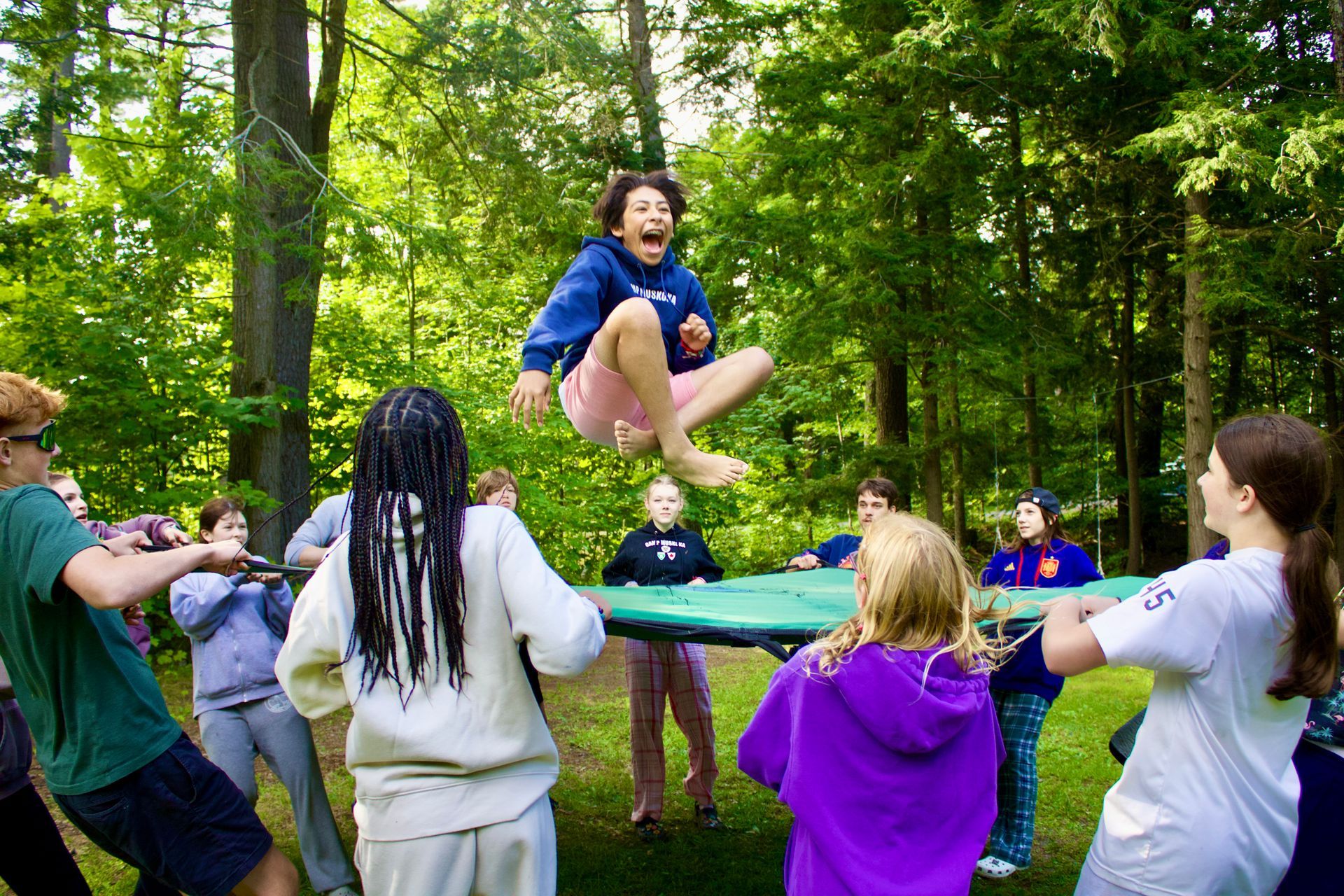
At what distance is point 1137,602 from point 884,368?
9.15m

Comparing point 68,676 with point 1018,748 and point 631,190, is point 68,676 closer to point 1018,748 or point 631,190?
point 631,190

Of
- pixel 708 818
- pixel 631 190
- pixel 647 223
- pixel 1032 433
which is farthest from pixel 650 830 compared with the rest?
pixel 1032 433

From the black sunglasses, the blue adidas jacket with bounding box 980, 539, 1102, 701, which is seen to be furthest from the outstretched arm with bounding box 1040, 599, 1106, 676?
the black sunglasses

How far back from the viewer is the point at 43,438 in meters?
2.20

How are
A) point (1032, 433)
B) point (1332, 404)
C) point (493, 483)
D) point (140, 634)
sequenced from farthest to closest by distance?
1. point (1032, 433)
2. point (1332, 404)
3. point (493, 483)
4. point (140, 634)

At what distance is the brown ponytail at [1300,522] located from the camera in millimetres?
1848

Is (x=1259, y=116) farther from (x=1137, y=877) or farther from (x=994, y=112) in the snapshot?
(x=1137, y=877)

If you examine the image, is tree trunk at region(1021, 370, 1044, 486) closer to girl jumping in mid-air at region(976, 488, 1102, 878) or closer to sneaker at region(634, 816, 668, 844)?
girl jumping in mid-air at region(976, 488, 1102, 878)

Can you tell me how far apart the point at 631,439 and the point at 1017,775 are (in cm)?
195

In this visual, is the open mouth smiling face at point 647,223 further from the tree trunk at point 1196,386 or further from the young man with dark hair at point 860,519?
the tree trunk at point 1196,386

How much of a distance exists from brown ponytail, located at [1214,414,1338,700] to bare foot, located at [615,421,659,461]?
190 centimetres

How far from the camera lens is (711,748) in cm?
432

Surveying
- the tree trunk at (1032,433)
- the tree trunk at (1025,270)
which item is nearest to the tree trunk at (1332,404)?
the tree trunk at (1025,270)

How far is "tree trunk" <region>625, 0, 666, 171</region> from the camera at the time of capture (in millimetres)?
9516
